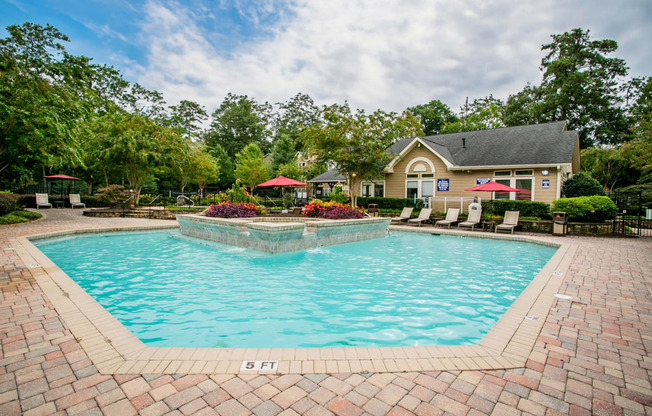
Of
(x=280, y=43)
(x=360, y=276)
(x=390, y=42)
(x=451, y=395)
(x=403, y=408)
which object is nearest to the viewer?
(x=403, y=408)

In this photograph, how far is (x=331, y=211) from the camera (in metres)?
12.5

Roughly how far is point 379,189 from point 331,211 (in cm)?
1178

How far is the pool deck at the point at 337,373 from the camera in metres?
2.19

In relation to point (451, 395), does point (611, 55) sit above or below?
above

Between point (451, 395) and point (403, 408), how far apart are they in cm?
41

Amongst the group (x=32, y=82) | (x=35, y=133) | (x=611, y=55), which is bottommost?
(x=35, y=133)

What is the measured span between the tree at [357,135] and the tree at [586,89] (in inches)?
960

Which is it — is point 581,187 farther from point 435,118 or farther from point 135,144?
point 435,118

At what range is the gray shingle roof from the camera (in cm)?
1716

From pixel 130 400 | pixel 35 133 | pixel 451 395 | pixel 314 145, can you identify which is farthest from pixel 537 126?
pixel 35 133

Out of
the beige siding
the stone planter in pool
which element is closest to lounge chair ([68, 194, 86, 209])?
the stone planter in pool

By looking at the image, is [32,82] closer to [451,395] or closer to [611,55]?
[451,395]

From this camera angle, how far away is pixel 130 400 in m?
2.21

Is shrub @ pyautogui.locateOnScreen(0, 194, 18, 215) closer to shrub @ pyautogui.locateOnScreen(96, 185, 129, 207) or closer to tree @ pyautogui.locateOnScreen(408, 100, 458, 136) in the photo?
shrub @ pyautogui.locateOnScreen(96, 185, 129, 207)
